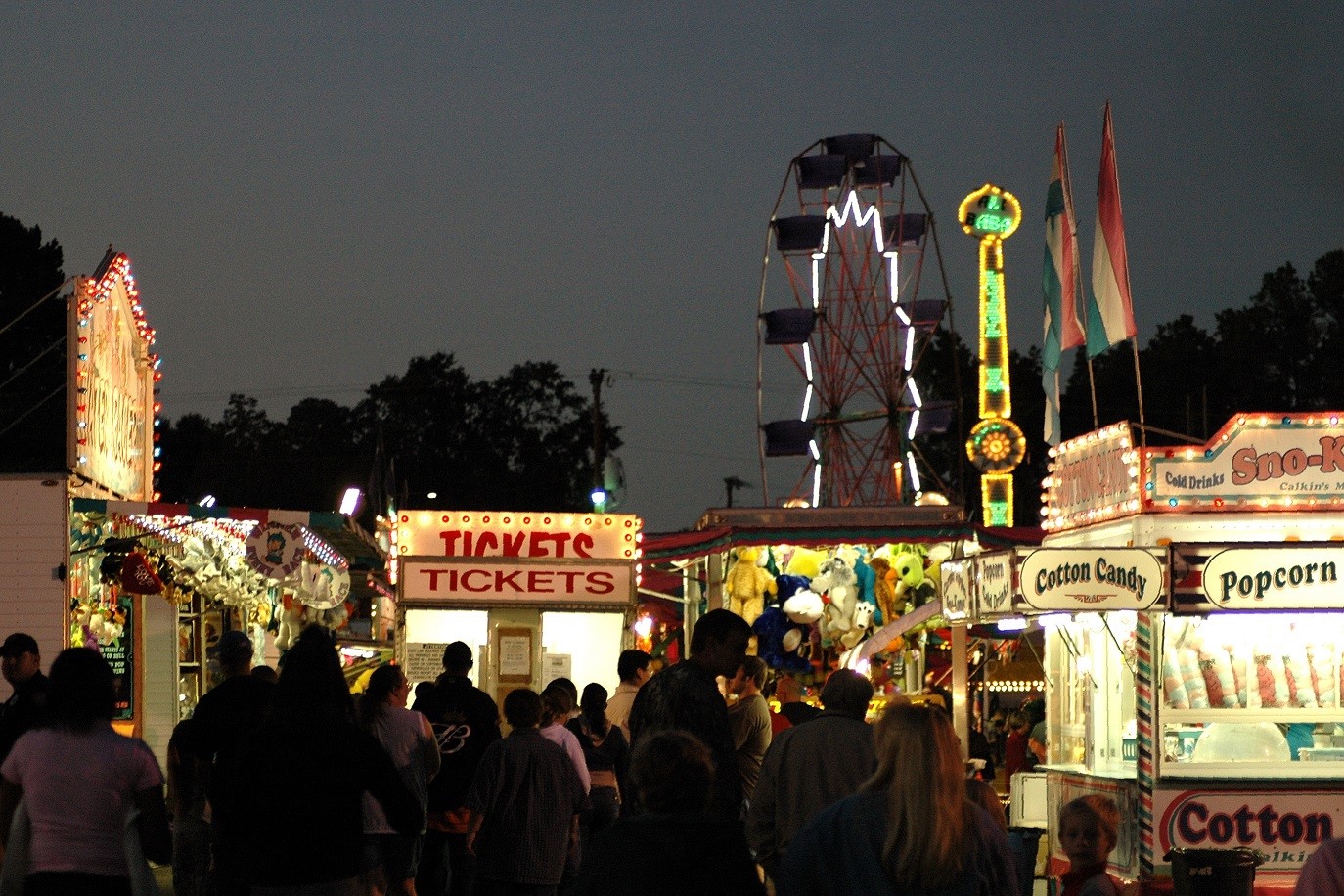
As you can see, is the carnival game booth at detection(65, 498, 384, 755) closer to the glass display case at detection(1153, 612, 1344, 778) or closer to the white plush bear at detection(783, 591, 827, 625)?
the white plush bear at detection(783, 591, 827, 625)

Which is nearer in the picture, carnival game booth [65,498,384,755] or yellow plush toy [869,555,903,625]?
carnival game booth [65,498,384,755]

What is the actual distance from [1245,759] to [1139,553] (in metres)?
1.87

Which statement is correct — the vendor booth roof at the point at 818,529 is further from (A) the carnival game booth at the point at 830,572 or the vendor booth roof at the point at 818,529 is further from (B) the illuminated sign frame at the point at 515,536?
(B) the illuminated sign frame at the point at 515,536

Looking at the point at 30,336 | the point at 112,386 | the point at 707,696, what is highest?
the point at 30,336

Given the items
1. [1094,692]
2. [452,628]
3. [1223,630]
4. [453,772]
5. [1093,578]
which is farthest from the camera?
[452,628]

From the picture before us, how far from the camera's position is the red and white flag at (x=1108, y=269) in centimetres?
1775

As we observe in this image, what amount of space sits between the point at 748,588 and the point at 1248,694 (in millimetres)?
9208

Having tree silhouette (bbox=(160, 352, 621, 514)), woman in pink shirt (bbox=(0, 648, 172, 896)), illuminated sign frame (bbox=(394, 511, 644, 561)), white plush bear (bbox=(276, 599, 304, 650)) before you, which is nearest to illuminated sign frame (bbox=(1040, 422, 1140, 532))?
illuminated sign frame (bbox=(394, 511, 644, 561))

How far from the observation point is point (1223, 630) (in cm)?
1415

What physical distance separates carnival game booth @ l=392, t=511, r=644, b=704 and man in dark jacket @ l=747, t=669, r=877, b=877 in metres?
10.4

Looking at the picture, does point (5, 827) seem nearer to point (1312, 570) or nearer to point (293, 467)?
point (1312, 570)

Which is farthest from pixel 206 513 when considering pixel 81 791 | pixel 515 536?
pixel 81 791

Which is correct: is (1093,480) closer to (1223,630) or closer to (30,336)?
(1223,630)

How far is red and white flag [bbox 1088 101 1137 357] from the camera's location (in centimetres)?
1775
